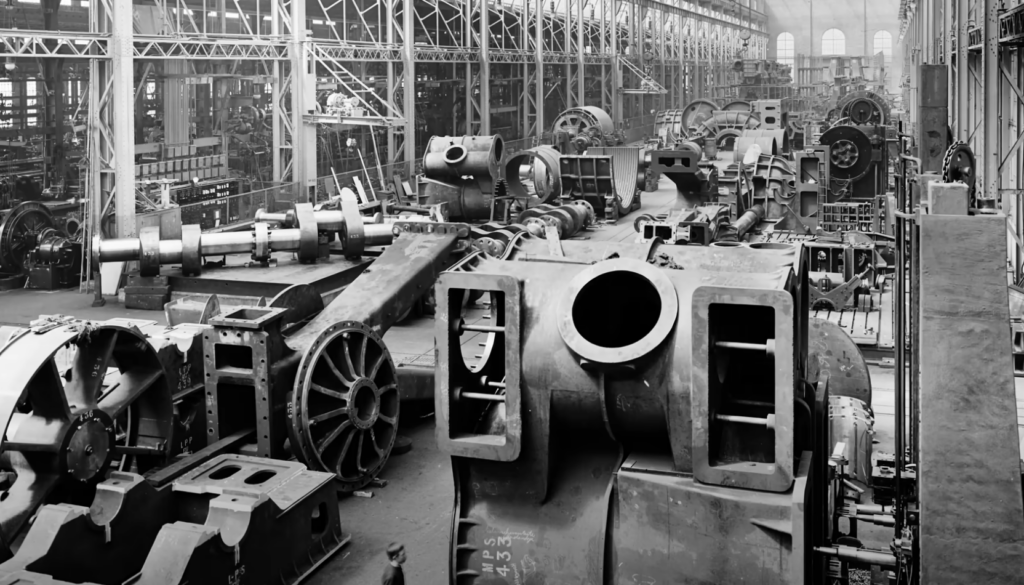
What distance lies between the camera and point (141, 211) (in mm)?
15914

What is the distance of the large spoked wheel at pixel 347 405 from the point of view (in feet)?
25.2

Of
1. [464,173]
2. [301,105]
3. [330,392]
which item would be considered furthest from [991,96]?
[301,105]

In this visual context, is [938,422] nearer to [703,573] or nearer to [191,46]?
[703,573]

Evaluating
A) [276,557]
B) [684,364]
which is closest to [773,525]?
[684,364]

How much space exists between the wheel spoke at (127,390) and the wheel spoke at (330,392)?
1056 mm

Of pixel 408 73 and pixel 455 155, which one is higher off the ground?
pixel 408 73

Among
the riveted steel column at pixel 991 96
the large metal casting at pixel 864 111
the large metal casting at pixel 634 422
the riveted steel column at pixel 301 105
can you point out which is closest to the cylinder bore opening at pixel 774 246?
the large metal casting at pixel 634 422

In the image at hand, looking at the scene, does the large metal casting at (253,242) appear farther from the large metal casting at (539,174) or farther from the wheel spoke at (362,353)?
the large metal casting at (539,174)

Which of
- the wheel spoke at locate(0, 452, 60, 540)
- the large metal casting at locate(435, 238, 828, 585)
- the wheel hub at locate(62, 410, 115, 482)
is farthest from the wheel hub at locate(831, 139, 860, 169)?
the wheel spoke at locate(0, 452, 60, 540)

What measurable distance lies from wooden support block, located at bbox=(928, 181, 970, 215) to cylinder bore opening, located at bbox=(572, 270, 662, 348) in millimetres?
1748

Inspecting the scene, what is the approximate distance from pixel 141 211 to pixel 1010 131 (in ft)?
39.7

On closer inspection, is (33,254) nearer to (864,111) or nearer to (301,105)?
(301,105)

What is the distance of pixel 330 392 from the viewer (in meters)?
7.87

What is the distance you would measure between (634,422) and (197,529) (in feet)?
8.26
